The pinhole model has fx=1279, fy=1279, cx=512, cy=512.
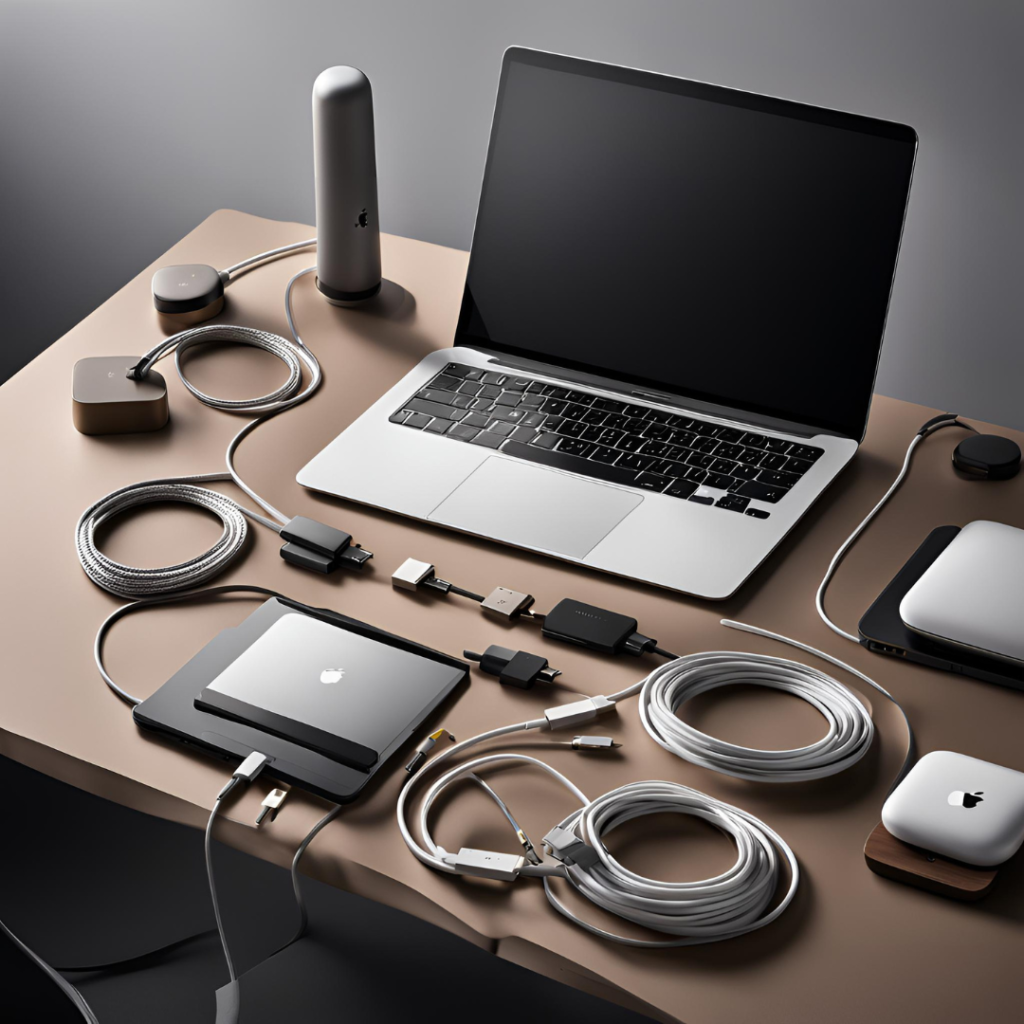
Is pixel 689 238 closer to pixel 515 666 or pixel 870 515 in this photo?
pixel 870 515

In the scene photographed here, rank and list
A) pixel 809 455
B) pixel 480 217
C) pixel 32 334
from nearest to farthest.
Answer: pixel 809 455 < pixel 480 217 < pixel 32 334

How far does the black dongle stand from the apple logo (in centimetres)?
25

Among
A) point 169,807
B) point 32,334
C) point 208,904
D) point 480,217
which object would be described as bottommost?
point 208,904

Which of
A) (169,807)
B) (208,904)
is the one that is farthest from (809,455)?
(208,904)

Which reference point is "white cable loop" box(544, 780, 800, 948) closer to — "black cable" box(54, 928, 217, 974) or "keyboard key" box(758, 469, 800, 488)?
"keyboard key" box(758, 469, 800, 488)

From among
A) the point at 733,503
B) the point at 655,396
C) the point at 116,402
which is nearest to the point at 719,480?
the point at 733,503

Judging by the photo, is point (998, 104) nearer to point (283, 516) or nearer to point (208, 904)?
point (283, 516)

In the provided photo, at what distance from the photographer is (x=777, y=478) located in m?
1.15

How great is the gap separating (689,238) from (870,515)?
0.31 m

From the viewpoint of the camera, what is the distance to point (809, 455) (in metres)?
1.17

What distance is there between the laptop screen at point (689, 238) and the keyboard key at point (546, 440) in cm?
10

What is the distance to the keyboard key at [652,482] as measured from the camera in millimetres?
1138

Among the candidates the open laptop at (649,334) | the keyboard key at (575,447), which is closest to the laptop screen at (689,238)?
the open laptop at (649,334)

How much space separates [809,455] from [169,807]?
0.64 metres
